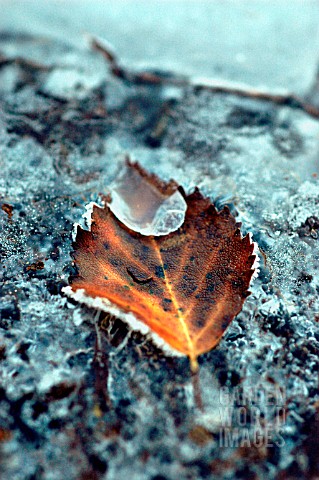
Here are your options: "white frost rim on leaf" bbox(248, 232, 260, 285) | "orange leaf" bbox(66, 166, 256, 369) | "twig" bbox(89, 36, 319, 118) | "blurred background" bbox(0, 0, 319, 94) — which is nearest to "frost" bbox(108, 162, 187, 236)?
"orange leaf" bbox(66, 166, 256, 369)

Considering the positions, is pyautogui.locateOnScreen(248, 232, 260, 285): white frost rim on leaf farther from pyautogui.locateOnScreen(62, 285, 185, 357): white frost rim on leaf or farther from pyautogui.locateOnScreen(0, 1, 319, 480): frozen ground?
pyautogui.locateOnScreen(62, 285, 185, 357): white frost rim on leaf

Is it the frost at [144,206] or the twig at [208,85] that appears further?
the twig at [208,85]

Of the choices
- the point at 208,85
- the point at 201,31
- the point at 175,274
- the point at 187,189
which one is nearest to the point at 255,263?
the point at 175,274

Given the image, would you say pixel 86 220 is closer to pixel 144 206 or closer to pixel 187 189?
pixel 144 206

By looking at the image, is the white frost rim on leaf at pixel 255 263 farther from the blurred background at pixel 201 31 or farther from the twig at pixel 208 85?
the blurred background at pixel 201 31

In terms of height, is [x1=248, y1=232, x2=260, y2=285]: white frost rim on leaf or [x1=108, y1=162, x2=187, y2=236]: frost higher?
[x1=108, y1=162, x2=187, y2=236]: frost

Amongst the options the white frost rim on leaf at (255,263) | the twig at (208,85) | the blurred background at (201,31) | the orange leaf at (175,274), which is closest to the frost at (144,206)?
the orange leaf at (175,274)
